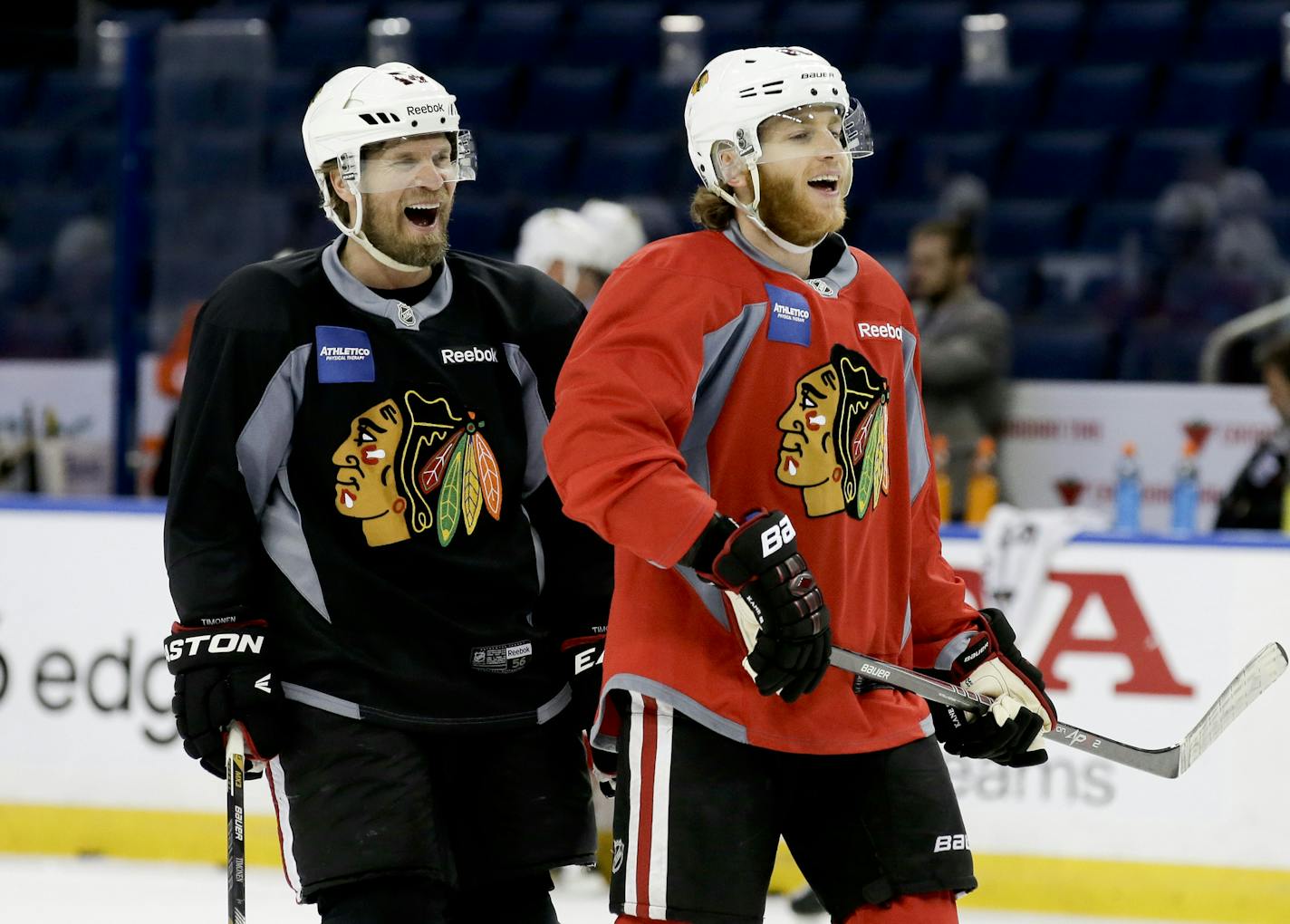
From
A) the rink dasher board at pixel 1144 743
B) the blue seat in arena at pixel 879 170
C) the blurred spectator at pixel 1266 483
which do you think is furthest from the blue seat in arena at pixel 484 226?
the blurred spectator at pixel 1266 483

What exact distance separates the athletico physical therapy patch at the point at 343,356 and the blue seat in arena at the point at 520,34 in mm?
5784

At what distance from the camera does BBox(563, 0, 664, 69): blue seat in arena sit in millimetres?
7770

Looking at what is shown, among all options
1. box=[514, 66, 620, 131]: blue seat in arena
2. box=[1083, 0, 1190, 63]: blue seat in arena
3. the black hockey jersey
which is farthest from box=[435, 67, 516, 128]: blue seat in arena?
the black hockey jersey

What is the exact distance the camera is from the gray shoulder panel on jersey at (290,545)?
7.74ft

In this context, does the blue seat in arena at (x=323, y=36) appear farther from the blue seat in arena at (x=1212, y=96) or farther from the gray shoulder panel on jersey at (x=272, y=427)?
the gray shoulder panel on jersey at (x=272, y=427)

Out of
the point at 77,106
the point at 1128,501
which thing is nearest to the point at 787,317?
the point at 1128,501

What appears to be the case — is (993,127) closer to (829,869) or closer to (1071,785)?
(1071,785)

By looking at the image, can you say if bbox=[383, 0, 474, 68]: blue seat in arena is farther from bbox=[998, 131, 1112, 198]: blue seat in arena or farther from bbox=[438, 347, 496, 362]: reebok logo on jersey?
bbox=[438, 347, 496, 362]: reebok logo on jersey

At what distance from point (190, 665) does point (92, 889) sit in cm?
227

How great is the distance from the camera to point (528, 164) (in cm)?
728

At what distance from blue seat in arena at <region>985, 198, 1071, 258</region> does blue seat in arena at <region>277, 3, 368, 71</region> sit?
259 cm

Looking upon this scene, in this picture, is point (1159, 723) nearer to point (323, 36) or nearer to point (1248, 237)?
point (1248, 237)

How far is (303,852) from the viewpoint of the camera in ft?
7.59

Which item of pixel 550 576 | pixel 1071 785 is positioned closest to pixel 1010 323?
pixel 1071 785
